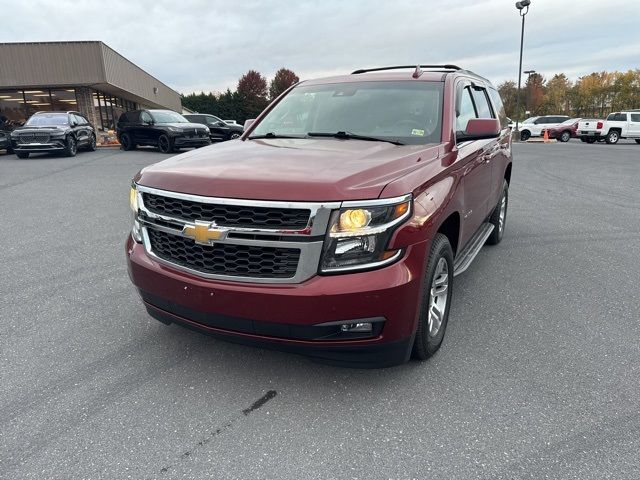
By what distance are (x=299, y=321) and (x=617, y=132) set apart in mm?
32949

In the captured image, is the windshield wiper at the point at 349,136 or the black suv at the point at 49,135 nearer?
the windshield wiper at the point at 349,136

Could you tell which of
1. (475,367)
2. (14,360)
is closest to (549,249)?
(475,367)

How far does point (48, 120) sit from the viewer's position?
686 inches

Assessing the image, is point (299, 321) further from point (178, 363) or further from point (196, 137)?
point (196, 137)

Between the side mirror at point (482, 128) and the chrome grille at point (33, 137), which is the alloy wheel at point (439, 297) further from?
the chrome grille at point (33, 137)

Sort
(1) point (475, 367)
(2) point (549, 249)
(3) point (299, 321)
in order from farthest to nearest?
1. (2) point (549, 249)
2. (1) point (475, 367)
3. (3) point (299, 321)

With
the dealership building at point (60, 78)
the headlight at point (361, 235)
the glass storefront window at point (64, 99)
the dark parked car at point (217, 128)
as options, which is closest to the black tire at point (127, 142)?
the dark parked car at point (217, 128)

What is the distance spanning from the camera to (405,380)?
287cm

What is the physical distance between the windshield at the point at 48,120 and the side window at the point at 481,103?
17.0m

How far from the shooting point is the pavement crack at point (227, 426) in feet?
7.45

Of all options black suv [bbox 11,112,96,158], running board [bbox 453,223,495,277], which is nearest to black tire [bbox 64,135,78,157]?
black suv [bbox 11,112,96,158]

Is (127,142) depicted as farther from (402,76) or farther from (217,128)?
(402,76)

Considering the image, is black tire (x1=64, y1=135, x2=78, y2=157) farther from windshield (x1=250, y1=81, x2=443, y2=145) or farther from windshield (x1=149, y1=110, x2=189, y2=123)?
windshield (x1=250, y1=81, x2=443, y2=145)

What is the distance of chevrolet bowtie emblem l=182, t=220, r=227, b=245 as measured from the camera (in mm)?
2460
